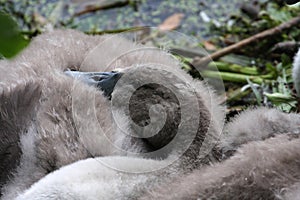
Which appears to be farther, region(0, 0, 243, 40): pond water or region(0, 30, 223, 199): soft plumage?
region(0, 0, 243, 40): pond water

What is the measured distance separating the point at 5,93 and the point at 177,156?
43cm

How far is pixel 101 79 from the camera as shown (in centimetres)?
147

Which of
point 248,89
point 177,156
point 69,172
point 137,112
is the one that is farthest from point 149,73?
point 248,89

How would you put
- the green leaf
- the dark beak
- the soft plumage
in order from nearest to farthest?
the green leaf < the soft plumage < the dark beak

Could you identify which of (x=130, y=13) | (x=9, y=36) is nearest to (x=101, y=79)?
(x=9, y=36)

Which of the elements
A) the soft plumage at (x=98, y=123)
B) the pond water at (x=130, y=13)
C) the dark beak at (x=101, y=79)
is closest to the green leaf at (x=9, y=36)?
the soft plumage at (x=98, y=123)

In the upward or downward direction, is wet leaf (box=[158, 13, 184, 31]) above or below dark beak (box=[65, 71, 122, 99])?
below

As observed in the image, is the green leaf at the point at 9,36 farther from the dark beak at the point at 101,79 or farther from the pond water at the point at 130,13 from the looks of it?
the pond water at the point at 130,13

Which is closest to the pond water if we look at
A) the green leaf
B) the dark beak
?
the dark beak

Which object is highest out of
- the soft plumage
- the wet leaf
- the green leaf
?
the green leaf

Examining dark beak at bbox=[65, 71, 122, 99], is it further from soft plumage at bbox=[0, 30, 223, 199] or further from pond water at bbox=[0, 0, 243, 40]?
pond water at bbox=[0, 0, 243, 40]

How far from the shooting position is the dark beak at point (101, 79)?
1.44m

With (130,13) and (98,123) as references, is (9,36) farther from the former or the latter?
(130,13)

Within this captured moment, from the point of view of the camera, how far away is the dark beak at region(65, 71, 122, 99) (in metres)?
1.44
